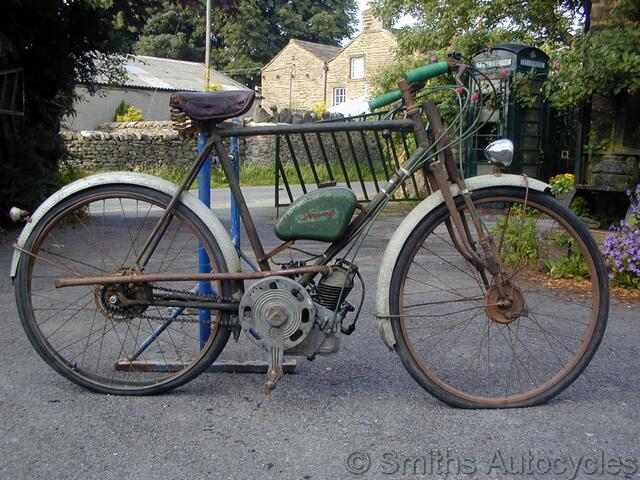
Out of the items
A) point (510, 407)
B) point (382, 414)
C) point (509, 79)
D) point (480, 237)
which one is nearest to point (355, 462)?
point (382, 414)

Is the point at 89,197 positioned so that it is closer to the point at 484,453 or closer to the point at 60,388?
the point at 60,388

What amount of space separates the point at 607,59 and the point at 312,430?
4611 millimetres

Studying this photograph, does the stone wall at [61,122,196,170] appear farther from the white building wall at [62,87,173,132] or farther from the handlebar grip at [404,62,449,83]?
the handlebar grip at [404,62,449,83]

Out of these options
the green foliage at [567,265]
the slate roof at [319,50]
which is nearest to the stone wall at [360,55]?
the slate roof at [319,50]

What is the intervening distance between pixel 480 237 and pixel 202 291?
1.46 m

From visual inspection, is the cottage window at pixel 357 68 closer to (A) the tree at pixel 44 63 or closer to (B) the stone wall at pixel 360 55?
(B) the stone wall at pixel 360 55

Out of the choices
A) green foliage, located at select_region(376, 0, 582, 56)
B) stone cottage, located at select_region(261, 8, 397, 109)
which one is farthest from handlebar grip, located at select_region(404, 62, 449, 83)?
stone cottage, located at select_region(261, 8, 397, 109)

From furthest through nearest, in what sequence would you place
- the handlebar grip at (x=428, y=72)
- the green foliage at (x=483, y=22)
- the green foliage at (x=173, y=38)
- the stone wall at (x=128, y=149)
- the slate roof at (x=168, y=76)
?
the green foliage at (x=173, y=38)
the slate roof at (x=168, y=76)
the stone wall at (x=128, y=149)
the green foliage at (x=483, y=22)
the handlebar grip at (x=428, y=72)

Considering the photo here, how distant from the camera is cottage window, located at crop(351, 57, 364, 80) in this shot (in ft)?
166

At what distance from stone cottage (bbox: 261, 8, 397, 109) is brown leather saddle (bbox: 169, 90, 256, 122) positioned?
46.2 metres

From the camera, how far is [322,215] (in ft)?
10.9

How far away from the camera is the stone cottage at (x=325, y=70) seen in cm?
4934

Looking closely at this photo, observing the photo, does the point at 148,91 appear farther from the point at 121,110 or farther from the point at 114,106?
the point at 121,110

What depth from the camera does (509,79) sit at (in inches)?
448
